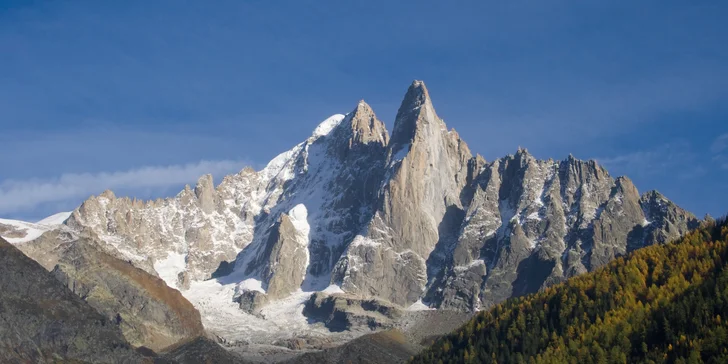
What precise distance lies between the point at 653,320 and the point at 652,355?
10.4 metres

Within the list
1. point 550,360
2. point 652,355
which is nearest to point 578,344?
point 550,360

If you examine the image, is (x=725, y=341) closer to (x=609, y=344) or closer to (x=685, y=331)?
(x=685, y=331)

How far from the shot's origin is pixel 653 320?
18350cm

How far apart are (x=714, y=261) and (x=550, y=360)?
32.0 meters

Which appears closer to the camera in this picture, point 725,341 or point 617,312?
point 725,341

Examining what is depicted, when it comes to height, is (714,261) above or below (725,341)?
above

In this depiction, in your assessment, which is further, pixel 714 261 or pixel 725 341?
pixel 714 261

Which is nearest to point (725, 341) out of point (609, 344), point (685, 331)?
point (685, 331)

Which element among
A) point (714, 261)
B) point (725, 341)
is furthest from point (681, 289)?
point (725, 341)

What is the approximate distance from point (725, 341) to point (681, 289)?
2323 centimetres

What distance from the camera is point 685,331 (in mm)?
175125

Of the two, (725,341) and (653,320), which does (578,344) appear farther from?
(725,341)

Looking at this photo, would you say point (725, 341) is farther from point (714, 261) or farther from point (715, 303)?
point (714, 261)

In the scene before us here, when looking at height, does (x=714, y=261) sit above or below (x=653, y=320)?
above
